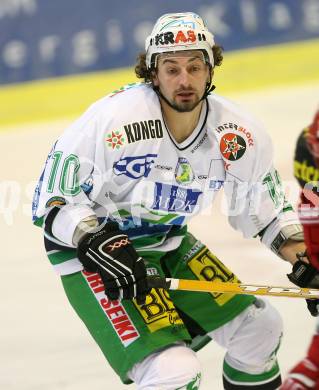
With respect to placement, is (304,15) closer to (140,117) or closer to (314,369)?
(140,117)

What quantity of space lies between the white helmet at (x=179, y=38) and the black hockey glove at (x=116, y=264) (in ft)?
2.09

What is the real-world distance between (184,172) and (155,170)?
4.4 inches

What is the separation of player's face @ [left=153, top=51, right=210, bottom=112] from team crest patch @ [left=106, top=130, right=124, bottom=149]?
208 mm

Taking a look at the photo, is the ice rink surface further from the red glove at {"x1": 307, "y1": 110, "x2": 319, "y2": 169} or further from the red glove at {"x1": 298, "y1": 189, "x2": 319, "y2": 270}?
the red glove at {"x1": 307, "y1": 110, "x2": 319, "y2": 169}

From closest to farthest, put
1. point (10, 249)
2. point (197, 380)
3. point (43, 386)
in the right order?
point (197, 380) < point (43, 386) < point (10, 249)

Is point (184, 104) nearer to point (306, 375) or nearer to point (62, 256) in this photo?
point (62, 256)

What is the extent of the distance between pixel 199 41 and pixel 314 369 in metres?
1.32

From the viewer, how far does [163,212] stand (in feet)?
10.9

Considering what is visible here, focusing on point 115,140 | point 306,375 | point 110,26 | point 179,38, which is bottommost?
point 110,26

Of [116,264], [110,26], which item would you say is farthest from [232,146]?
[110,26]

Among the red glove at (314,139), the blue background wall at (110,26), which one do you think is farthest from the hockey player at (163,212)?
the blue background wall at (110,26)

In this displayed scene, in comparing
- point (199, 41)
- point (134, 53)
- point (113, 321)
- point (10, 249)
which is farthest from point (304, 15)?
point (113, 321)

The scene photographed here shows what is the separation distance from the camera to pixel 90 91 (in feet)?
23.4

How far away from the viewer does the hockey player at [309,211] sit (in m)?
2.26
